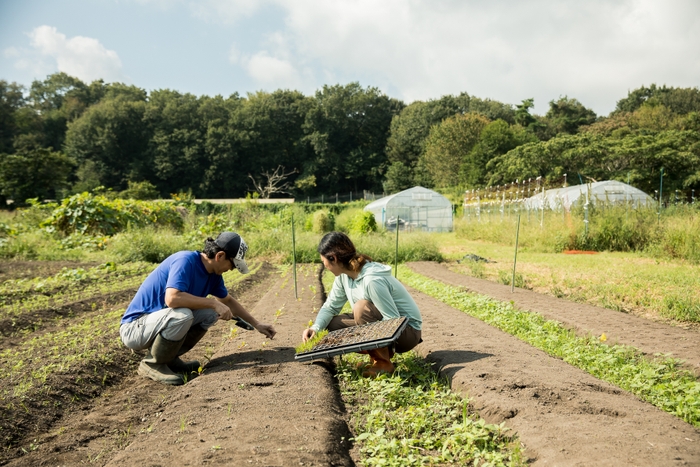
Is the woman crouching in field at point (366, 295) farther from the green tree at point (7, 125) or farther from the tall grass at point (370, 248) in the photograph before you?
the green tree at point (7, 125)

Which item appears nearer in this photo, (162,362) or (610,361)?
(162,362)

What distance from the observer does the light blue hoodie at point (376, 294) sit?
3.92m

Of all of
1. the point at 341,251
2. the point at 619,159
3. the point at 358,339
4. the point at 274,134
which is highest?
the point at 274,134

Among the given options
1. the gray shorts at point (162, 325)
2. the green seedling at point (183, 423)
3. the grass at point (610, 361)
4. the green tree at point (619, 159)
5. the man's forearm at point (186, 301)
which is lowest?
the grass at point (610, 361)

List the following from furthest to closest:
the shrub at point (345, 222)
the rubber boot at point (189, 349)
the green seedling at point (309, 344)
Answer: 1. the shrub at point (345, 222)
2. the rubber boot at point (189, 349)
3. the green seedling at point (309, 344)

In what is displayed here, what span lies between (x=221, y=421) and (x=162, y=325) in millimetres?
1192

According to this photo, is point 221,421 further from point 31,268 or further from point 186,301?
point 31,268

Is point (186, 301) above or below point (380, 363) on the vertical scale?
above

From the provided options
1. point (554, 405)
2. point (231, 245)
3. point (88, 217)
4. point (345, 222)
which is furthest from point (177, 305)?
point (345, 222)

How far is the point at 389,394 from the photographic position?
3.63 meters

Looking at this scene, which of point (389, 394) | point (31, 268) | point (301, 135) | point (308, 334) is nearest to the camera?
point (389, 394)

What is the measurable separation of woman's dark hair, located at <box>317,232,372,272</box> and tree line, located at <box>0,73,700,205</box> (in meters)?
35.3

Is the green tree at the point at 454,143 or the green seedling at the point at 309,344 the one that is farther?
the green tree at the point at 454,143

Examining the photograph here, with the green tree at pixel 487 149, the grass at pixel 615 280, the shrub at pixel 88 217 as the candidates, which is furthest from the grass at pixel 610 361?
the green tree at pixel 487 149
